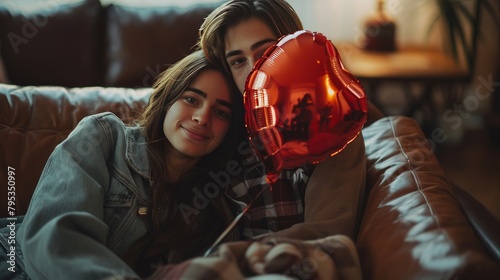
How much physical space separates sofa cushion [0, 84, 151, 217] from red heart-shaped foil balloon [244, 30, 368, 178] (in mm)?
602

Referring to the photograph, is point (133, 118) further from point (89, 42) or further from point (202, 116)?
point (89, 42)

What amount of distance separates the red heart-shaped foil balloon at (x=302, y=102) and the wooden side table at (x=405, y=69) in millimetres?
1770

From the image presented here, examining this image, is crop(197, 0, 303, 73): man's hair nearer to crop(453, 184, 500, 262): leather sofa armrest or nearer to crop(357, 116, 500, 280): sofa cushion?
crop(357, 116, 500, 280): sofa cushion

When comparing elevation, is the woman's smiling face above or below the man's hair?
below

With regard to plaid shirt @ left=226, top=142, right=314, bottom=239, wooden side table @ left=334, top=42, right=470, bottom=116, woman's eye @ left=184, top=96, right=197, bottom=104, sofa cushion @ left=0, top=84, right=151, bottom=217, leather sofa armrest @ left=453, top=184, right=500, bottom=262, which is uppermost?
woman's eye @ left=184, top=96, right=197, bottom=104

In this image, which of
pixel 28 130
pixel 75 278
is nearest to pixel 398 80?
pixel 28 130

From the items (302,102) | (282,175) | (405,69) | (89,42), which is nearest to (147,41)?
(89,42)

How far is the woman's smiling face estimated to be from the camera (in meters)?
A: 1.31

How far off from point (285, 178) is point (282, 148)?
11.7 inches

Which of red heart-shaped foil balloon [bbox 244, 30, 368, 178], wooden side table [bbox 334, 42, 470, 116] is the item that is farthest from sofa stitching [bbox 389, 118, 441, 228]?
wooden side table [bbox 334, 42, 470, 116]

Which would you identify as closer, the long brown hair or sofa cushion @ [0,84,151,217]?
the long brown hair

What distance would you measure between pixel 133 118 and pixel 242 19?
493 mm

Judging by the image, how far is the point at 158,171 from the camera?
4.37 ft

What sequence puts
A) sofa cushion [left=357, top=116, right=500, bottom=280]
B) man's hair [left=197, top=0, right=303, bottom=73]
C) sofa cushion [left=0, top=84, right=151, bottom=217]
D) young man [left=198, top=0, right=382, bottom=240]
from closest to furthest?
sofa cushion [left=357, top=116, right=500, bottom=280], young man [left=198, top=0, right=382, bottom=240], man's hair [left=197, top=0, right=303, bottom=73], sofa cushion [left=0, top=84, right=151, bottom=217]
